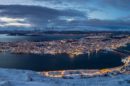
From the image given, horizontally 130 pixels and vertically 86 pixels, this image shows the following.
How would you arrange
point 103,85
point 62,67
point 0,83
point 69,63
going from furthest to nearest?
point 69,63, point 62,67, point 103,85, point 0,83

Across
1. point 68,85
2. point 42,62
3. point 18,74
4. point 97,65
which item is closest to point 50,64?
point 42,62

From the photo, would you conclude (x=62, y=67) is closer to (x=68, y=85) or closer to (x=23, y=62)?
(x=23, y=62)

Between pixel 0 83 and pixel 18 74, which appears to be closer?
pixel 0 83

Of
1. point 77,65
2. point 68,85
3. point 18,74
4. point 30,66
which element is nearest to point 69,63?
point 77,65

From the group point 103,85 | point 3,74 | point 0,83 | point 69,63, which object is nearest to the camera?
point 0,83

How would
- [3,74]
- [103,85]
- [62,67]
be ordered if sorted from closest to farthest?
[103,85]
[3,74]
[62,67]

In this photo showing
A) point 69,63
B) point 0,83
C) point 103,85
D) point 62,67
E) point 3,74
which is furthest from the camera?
point 69,63

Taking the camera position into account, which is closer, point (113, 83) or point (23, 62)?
point (113, 83)

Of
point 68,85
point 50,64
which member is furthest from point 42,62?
point 68,85

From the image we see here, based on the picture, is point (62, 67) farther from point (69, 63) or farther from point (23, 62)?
point (23, 62)
